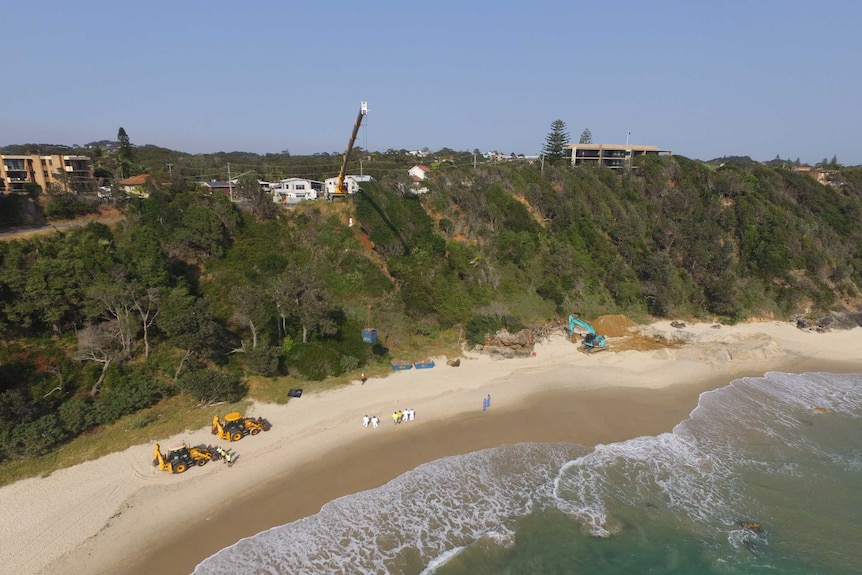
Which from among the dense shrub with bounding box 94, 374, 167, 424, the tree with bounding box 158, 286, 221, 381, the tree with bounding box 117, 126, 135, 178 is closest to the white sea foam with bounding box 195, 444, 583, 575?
the dense shrub with bounding box 94, 374, 167, 424

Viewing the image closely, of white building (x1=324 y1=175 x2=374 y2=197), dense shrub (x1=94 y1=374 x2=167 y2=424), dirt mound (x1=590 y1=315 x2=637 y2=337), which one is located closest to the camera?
dense shrub (x1=94 y1=374 x2=167 y2=424)

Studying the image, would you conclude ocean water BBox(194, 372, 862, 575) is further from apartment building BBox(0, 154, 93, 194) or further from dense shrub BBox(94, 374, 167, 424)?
apartment building BBox(0, 154, 93, 194)

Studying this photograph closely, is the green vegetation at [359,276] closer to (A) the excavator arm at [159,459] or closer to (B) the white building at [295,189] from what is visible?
(A) the excavator arm at [159,459]

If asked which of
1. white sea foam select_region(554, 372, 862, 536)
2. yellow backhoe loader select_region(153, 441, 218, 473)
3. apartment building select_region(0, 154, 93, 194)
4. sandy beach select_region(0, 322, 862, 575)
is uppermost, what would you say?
apartment building select_region(0, 154, 93, 194)

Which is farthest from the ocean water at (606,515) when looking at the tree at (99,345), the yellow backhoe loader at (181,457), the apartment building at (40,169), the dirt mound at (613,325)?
the apartment building at (40,169)

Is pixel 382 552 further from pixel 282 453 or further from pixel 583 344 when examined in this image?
pixel 583 344

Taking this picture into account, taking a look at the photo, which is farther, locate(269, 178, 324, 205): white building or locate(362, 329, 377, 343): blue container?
locate(269, 178, 324, 205): white building

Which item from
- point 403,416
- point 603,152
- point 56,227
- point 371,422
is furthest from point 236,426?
point 603,152

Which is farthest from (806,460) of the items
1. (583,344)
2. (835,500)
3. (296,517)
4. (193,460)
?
(193,460)
